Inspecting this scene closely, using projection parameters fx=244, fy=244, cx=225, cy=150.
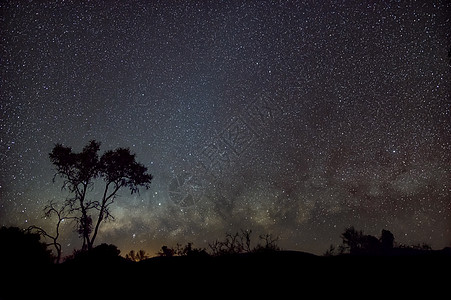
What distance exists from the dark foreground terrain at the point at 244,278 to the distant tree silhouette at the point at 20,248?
3.54 meters

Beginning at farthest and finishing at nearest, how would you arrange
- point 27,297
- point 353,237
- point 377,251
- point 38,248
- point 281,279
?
point 353,237 → point 377,251 → point 38,248 → point 27,297 → point 281,279

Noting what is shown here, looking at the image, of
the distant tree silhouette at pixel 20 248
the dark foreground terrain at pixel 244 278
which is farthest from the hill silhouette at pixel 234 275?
the distant tree silhouette at pixel 20 248

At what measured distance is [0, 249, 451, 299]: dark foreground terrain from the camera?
8.21 m

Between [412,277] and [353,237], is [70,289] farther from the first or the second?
[353,237]

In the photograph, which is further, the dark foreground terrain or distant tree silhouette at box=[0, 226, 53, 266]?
distant tree silhouette at box=[0, 226, 53, 266]

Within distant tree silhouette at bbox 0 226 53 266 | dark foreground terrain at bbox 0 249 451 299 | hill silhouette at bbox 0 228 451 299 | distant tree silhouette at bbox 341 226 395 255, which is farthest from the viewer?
distant tree silhouette at bbox 341 226 395 255

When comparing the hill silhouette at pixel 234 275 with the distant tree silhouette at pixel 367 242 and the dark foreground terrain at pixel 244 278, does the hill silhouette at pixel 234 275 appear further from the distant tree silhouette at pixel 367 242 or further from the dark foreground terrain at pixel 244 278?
the distant tree silhouette at pixel 367 242

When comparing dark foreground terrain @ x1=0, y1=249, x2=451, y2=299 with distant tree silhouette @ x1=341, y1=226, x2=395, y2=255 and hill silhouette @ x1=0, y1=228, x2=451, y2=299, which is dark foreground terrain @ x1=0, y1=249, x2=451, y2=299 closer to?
hill silhouette @ x1=0, y1=228, x2=451, y2=299

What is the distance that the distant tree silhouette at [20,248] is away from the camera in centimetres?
1483

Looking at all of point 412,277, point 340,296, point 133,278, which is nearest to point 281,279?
point 340,296

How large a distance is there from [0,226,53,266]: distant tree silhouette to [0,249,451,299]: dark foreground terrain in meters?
3.54

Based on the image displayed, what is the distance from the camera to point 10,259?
574 inches

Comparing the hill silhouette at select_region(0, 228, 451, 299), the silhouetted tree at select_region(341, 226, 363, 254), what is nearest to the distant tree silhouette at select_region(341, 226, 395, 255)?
the silhouetted tree at select_region(341, 226, 363, 254)

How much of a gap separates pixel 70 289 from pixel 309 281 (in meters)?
9.51
